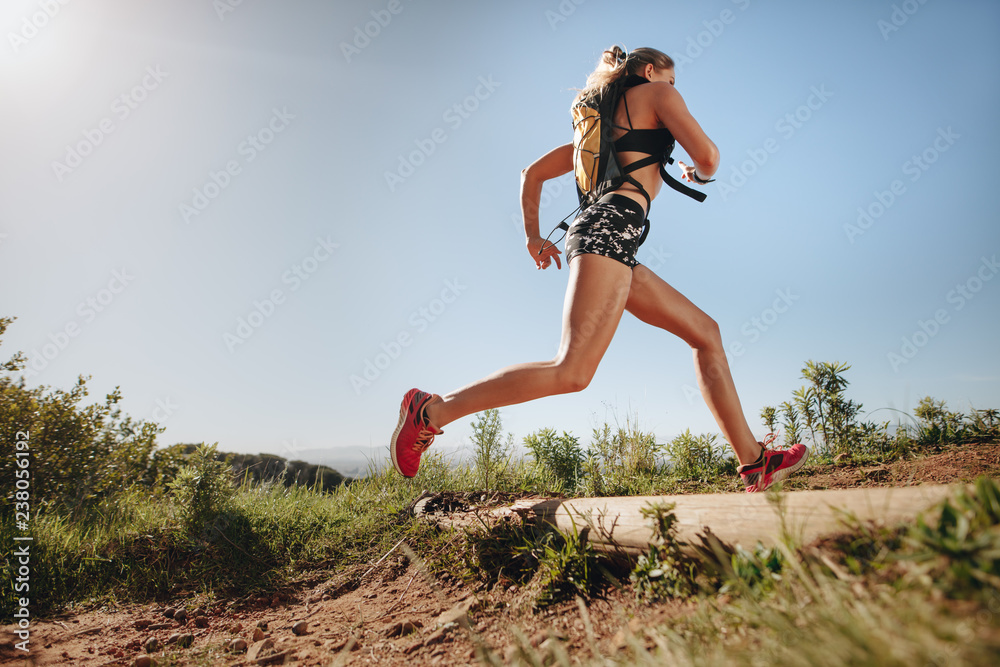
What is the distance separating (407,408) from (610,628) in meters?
1.39

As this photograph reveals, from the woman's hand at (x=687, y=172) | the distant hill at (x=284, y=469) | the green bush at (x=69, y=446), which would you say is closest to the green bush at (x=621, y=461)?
the woman's hand at (x=687, y=172)

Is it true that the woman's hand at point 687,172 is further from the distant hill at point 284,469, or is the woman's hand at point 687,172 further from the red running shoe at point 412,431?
the distant hill at point 284,469

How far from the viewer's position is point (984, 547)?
0.80 metres

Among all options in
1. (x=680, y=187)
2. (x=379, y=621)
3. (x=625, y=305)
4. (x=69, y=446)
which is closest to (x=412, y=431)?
(x=379, y=621)

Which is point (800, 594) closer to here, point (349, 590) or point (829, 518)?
point (829, 518)

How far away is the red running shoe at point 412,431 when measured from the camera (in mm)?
2416

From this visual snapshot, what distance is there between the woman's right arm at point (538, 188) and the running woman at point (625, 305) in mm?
388

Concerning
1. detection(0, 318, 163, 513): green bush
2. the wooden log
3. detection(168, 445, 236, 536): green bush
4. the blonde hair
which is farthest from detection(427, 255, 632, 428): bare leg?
detection(0, 318, 163, 513): green bush

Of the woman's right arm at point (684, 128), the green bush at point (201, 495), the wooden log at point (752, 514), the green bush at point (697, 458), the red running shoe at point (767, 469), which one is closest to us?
the wooden log at point (752, 514)

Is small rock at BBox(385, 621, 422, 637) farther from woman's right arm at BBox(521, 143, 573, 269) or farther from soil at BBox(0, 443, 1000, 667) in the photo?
woman's right arm at BBox(521, 143, 573, 269)

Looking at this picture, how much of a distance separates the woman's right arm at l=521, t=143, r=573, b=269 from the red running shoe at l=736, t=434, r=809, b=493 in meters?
1.57

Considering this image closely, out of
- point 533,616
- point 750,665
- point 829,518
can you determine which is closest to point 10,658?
point 533,616

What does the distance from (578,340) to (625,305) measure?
0.50m

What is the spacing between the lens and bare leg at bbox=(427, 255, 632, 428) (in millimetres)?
2176
